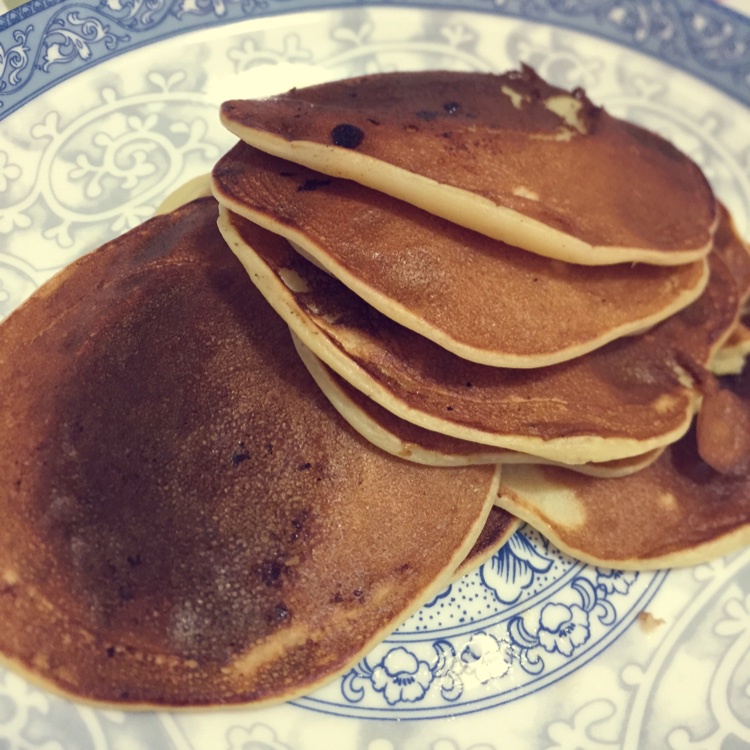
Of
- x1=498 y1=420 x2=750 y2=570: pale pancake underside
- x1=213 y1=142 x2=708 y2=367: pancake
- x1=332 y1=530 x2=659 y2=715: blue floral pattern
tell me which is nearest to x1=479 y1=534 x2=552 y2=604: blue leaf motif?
x1=332 y1=530 x2=659 y2=715: blue floral pattern

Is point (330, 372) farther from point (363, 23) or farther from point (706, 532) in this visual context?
point (363, 23)

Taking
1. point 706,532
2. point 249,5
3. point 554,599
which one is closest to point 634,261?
point 706,532

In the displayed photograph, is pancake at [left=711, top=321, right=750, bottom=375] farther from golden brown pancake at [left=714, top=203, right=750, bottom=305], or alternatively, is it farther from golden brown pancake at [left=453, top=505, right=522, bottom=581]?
golden brown pancake at [left=453, top=505, right=522, bottom=581]

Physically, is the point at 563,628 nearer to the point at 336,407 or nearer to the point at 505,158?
the point at 336,407

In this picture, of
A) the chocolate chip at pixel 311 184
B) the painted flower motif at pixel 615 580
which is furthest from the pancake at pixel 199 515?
the painted flower motif at pixel 615 580

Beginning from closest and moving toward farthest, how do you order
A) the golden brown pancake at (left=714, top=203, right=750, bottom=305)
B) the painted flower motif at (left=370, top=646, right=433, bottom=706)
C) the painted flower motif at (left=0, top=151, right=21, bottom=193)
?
the painted flower motif at (left=370, top=646, right=433, bottom=706) < the golden brown pancake at (left=714, top=203, right=750, bottom=305) < the painted flower motif at (left=0, top=151, right=21, bottom=193)

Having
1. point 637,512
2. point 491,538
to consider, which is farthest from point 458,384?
point 637,512
